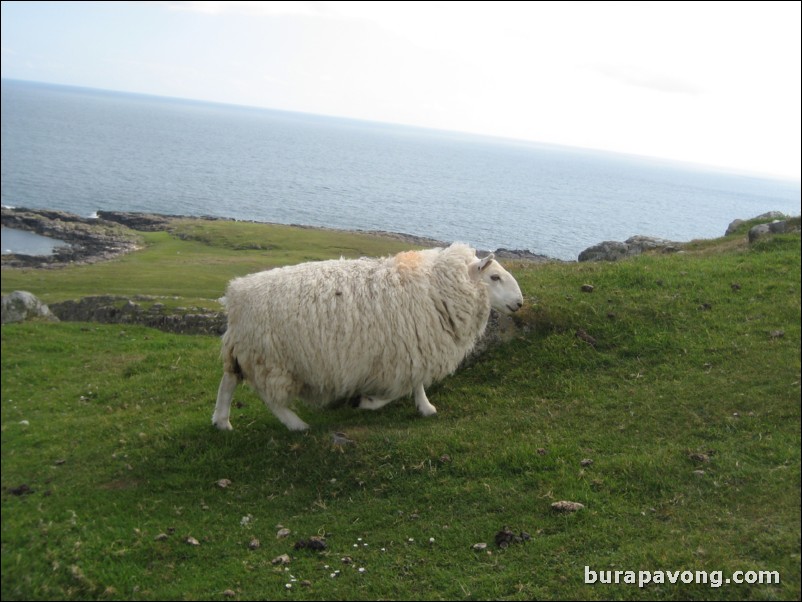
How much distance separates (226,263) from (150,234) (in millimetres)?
11841

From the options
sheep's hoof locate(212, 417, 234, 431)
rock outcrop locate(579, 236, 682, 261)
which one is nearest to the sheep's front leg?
sheep's hoof locate(212, 417, 234, 431)

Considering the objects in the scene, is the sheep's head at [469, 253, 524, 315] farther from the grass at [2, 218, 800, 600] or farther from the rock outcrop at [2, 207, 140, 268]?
the rock outcrop at [2, 207, 140, 268]

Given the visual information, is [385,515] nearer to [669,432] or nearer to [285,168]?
[669,432]

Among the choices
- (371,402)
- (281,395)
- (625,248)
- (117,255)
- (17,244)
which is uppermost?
(17,244)

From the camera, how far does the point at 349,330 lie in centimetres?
954

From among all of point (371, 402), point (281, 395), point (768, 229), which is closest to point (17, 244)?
point (281, 395)

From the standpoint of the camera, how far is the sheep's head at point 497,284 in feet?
36.5

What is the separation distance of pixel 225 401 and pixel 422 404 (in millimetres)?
3237

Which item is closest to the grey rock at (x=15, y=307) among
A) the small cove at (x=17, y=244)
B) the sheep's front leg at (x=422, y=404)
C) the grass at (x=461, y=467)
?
the grass at (x=461, y=467)

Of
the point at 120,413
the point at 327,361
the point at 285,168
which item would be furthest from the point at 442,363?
the point at 285,168

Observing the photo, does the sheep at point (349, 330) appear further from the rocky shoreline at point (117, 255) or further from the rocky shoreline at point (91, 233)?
the rocky shoreline at point (91, 233)

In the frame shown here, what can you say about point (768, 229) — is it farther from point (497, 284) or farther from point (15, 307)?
point (15, 307)

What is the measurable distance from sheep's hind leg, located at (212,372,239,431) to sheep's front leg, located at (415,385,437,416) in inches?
118

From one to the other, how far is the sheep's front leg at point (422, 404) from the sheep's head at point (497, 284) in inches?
87.0
